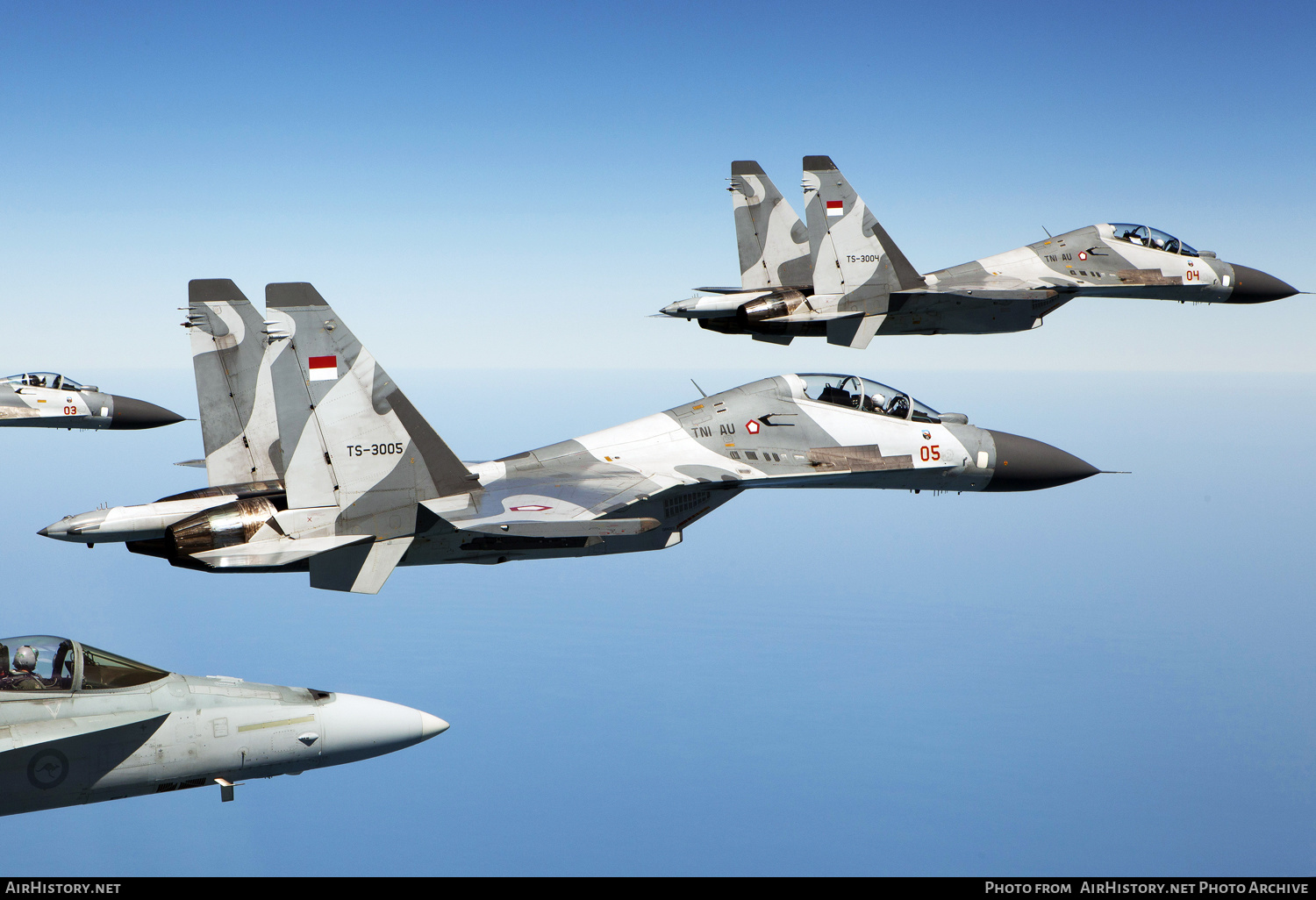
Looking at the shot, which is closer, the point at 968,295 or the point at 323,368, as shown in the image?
the point at 323,368

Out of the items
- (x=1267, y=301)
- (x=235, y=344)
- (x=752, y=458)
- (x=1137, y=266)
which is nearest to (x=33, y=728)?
(x=235, y=344)

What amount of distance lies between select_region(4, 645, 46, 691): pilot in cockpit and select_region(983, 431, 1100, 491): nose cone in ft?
43.7

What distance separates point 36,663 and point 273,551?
8.97ft

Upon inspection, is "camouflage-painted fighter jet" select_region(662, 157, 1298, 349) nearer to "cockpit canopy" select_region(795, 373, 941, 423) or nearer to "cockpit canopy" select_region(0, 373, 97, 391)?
"cockpit canopy" select_region(795, 373, 941, 423)

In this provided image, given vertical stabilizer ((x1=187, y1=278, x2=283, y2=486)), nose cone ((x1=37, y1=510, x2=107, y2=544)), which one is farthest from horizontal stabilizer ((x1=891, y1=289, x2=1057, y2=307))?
nose cone ((x1=37, y1=510, x2=107, y2=544))

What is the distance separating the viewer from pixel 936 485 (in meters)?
15.8

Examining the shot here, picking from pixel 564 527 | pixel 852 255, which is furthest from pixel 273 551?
pixel 852 255

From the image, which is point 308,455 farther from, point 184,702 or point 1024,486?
point 1024,486

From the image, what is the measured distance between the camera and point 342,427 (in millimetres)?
11969

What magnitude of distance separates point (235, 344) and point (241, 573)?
14.6 ft

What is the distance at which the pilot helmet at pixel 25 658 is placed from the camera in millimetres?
10828

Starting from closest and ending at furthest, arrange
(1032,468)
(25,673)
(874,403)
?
(25,673), (1032,468), (874,403)

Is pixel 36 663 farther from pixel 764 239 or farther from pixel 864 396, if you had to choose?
pixel 764 239

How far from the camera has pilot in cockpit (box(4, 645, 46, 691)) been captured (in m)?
10.7
